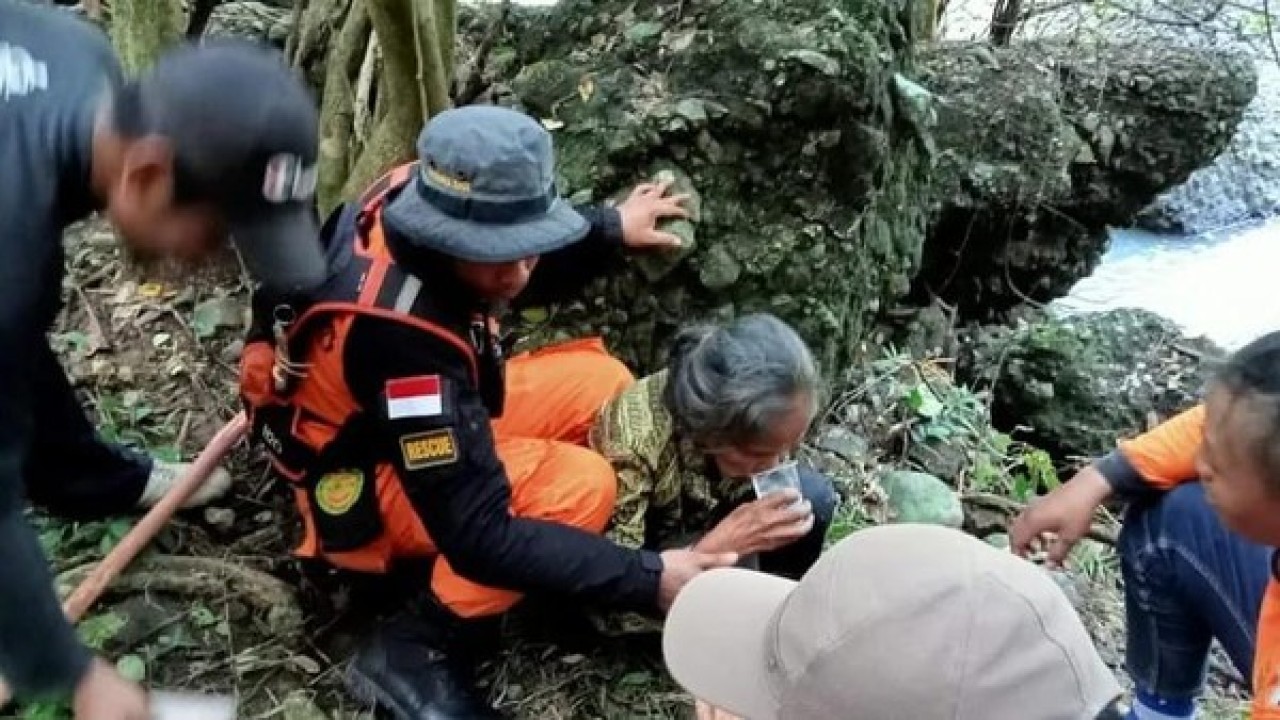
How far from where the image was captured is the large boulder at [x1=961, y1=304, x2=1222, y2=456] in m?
4.63

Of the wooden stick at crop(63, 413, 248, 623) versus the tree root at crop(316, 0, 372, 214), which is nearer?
the wooden stick at crop(63, 413, 248, 623)

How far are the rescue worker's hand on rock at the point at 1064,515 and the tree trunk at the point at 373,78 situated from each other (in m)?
1.61

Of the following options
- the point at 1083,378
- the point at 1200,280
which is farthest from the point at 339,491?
the point at 1200,280

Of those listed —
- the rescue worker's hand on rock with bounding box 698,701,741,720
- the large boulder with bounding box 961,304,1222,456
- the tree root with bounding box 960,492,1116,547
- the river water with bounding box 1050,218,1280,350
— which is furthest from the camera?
the river water with bounding box 1050,218,1280,350

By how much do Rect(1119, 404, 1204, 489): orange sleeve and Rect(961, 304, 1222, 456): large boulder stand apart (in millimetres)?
1871

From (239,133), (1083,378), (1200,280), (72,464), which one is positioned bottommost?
(1200,280)

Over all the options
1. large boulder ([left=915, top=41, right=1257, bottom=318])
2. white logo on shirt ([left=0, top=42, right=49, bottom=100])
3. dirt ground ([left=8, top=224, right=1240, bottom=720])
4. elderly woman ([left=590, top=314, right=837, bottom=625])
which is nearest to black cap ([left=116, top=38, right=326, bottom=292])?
white logo on shirt ([left=0, top=42, right=49, bottom=100])

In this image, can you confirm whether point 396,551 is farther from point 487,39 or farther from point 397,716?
point 487,39

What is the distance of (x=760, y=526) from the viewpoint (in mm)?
2650

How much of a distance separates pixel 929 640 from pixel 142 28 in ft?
9.27

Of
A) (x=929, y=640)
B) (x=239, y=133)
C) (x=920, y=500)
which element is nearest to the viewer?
(x=929, y=640)

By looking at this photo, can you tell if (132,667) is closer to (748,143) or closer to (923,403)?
(748,143)

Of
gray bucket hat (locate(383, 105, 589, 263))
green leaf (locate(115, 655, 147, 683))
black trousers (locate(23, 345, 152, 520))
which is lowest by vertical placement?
green leaf (locate(115, 655, 147, 683))

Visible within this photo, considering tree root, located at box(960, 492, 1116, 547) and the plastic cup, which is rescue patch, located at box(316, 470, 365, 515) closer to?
the plastic cup
